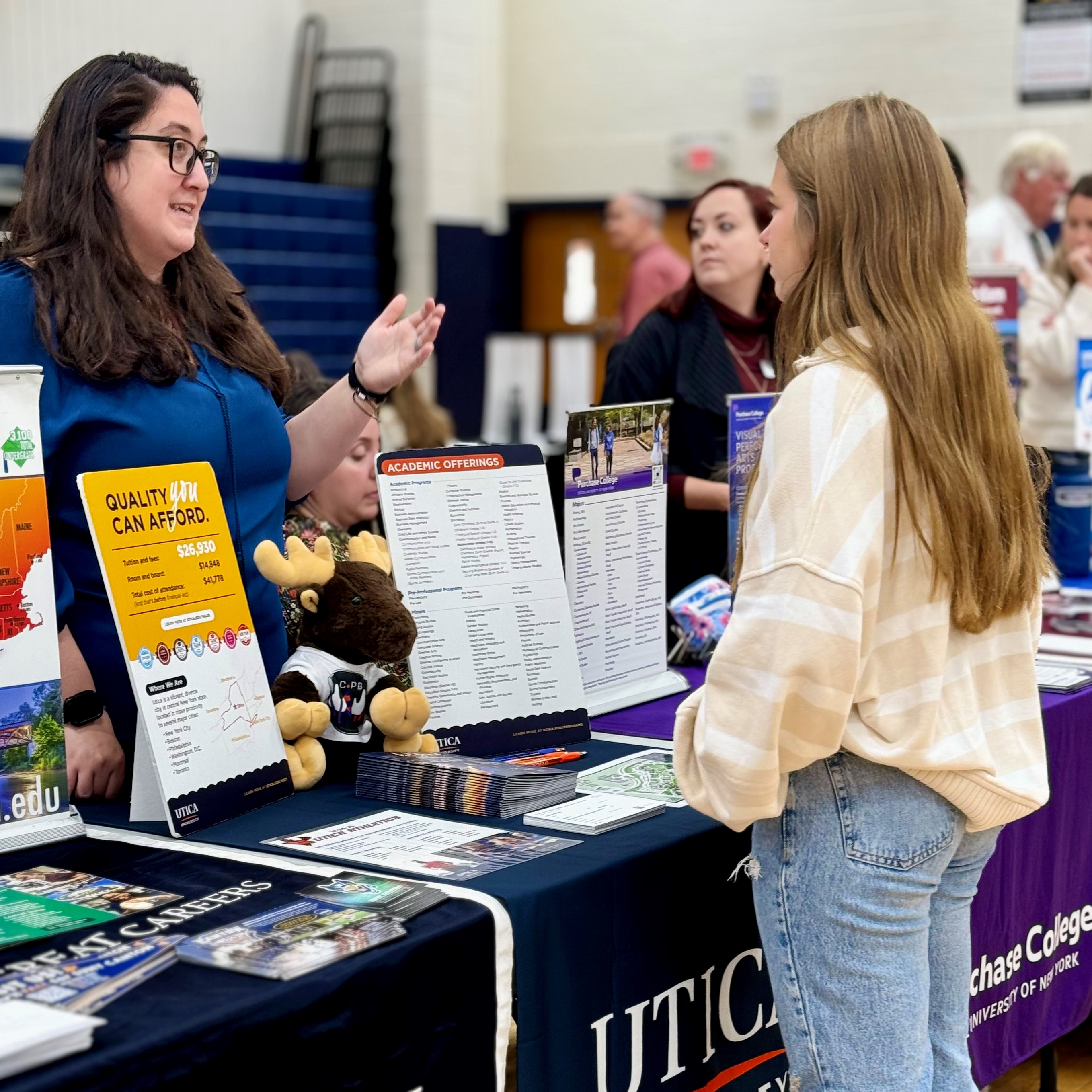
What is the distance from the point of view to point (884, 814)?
1403 mm

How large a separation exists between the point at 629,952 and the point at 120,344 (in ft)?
2.86

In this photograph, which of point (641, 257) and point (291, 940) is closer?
point (291, 940)

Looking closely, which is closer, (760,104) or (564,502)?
(564,502)

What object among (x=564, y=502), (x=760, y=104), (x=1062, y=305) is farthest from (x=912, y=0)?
(x=564, y=502)

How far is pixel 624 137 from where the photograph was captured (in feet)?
32.4

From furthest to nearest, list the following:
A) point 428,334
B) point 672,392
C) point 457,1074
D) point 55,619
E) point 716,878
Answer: point 672,392 < point 428,334 < point 716,878 < point 55,619 < point 457,1074

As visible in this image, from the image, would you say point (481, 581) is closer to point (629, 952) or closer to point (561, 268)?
point (629, 952)

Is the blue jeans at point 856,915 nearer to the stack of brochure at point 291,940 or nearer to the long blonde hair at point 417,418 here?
the stack of brochure at point 291,940

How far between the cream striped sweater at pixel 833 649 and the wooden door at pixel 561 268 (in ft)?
28.4

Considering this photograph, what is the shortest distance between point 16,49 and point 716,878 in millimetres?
7718

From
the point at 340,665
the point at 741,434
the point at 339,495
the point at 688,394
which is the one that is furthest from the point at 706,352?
the point at 340,665

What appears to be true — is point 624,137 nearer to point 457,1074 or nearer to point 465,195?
point 465,195

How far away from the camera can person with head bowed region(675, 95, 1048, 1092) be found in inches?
52.6

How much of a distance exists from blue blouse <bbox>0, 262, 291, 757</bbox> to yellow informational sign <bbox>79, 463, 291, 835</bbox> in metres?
0.08
